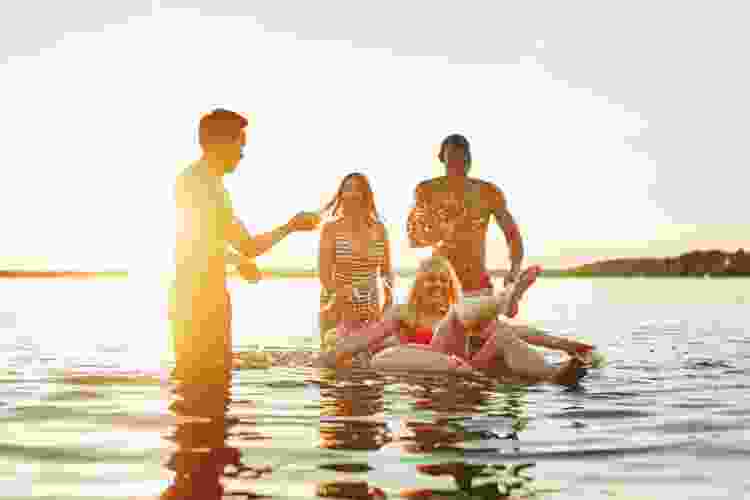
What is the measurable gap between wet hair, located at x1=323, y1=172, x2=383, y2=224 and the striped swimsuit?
0.31 meters

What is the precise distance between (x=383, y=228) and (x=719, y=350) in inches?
294

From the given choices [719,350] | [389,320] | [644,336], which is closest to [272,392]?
[389,320]

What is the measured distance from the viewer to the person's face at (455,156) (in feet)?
47.0

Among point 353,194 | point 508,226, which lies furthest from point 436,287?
point 353,194

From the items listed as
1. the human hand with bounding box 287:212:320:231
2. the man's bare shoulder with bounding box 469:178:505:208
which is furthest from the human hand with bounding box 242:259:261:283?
the man's bare shoulder with bounding box 469:178:505:208

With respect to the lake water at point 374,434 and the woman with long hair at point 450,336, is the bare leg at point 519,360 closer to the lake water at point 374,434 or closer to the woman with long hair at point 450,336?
the woman with long hair at point 450,336

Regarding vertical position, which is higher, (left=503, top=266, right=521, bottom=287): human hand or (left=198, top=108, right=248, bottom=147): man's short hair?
(left=198, top=108, right=248, bottom=147): man's short hair

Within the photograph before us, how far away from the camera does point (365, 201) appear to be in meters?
15.2

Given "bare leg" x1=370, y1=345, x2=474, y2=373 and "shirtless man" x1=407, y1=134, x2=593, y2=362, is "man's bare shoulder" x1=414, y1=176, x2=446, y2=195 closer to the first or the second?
"shirtless man" x1=407, y1=134, x2=593, y2=362

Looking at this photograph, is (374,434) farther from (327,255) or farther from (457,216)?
(327,255)

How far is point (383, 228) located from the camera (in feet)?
51.2

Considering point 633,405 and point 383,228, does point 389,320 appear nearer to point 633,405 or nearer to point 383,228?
point 383,228

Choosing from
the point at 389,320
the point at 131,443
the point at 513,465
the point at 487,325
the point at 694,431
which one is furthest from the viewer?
the point at 389,320

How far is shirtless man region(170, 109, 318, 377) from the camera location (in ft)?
31.0
